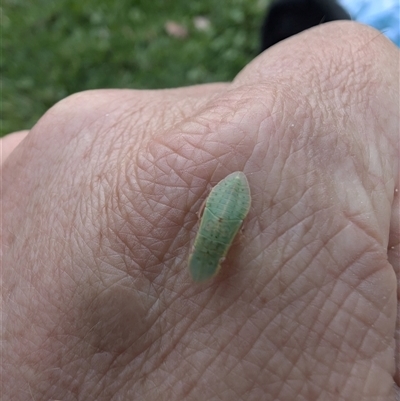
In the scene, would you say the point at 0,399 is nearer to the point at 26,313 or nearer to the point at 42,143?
the point at 26,313

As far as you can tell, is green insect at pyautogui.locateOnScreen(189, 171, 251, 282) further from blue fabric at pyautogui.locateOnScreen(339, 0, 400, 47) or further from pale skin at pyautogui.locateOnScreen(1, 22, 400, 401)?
blue fabric at pyautogui.locateOnScreen(339, 0, 400, 47)

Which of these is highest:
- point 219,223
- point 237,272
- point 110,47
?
point 110,47

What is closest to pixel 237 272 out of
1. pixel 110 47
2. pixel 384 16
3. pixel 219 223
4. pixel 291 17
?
pixel 219 223

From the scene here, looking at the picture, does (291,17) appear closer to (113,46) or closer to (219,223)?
(113,46)

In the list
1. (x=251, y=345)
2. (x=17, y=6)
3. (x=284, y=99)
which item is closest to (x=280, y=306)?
(x=251, y=345)

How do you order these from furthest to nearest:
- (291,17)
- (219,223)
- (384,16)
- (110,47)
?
(110,47) < (291,17) < (384,16) < (219,223)
